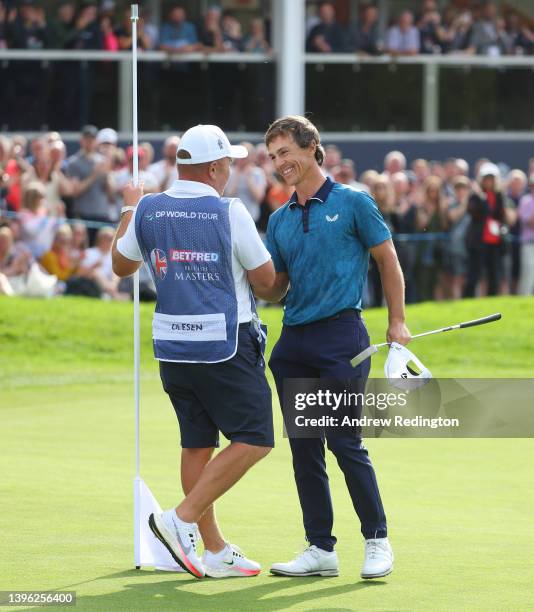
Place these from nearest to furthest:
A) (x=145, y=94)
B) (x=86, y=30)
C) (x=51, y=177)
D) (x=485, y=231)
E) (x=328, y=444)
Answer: (x=328, y=444) → (x=51, y=177) → (x=485, y=231) → (x=86, y=30) → (x=145, y=94)

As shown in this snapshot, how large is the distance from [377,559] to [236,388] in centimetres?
90

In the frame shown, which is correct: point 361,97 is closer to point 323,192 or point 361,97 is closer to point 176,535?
point 323,192

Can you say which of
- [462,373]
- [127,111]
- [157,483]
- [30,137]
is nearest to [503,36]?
[127,111]

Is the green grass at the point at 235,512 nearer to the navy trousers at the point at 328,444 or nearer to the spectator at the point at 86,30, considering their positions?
the navy trousers at the point at 328,444

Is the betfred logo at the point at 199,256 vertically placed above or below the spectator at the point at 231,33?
below

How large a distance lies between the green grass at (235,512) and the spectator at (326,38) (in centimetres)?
1124

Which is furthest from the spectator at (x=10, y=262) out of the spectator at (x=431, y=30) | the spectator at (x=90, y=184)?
the spectator at (x=431, y=30)

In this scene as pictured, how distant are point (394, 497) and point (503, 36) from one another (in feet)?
61.7

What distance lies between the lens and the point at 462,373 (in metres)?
15.4

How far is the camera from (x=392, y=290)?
639cm

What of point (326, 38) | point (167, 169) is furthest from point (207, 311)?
point (326, 38)

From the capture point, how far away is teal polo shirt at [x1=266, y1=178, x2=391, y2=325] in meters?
6.39

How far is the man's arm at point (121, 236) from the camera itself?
6.36m

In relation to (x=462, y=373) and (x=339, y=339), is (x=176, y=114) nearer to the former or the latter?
(x=462, y=373)
